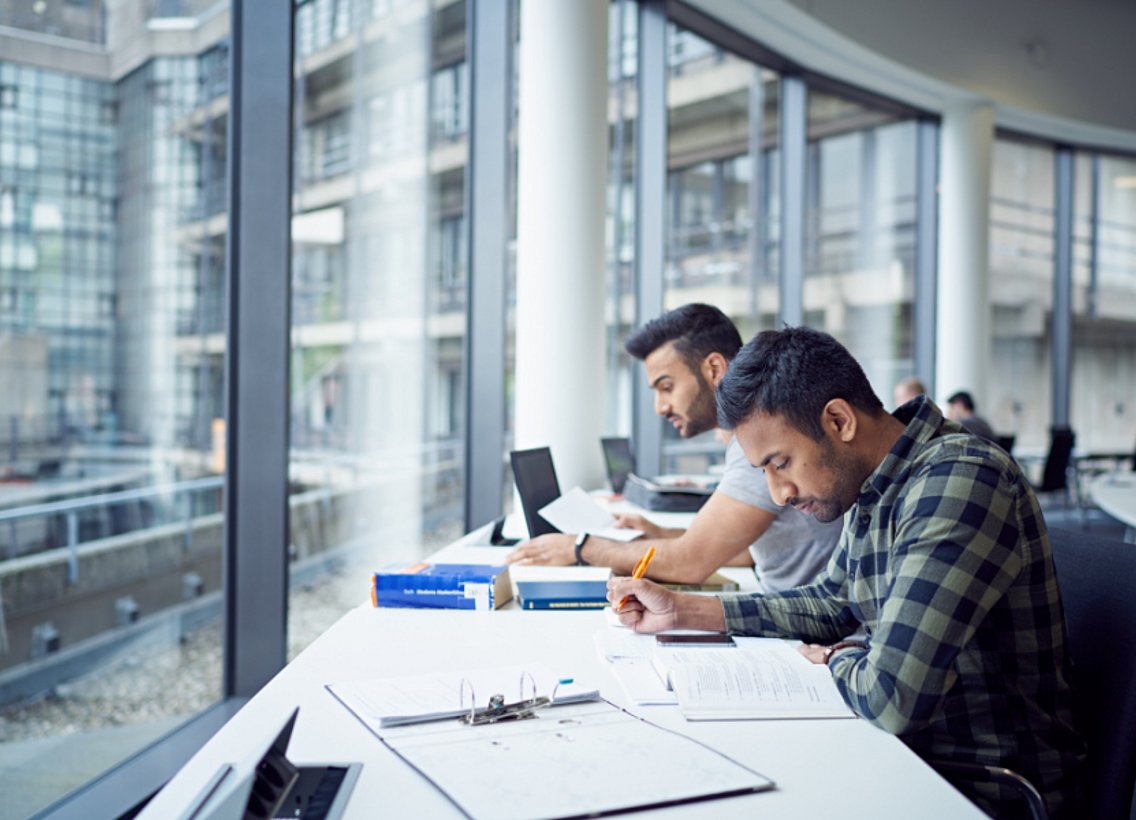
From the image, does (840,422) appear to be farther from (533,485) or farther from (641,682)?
(533,485)

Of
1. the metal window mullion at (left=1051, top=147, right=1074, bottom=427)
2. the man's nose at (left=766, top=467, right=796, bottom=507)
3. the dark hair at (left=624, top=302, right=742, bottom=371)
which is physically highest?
the metal window mullion at (left=1051, top=147, right=1074, bottom=427)

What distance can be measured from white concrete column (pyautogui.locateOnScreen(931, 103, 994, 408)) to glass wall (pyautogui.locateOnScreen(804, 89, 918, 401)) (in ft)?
1.07

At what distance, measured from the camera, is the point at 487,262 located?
141 inches

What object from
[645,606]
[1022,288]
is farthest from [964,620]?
[1022,288]

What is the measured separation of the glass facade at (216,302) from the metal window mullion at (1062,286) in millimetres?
3151

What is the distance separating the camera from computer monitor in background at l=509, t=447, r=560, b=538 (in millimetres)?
2365

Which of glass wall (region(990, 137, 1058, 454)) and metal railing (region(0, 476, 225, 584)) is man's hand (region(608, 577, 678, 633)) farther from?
glass wall (region(990, 137, 1058, 454))

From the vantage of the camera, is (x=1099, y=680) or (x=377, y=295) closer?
(x=1099, y=680)

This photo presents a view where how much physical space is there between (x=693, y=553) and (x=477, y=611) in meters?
0.53

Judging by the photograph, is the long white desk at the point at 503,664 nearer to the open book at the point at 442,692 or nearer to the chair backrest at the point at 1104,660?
the open book at the point at 442,692

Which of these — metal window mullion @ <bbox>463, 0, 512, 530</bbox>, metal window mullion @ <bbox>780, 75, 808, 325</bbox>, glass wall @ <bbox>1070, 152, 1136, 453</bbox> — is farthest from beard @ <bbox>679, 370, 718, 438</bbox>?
glass wall @ <bbox>1070, 152, 1136, 453</bbox>

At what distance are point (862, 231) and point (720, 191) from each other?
5.97 ft

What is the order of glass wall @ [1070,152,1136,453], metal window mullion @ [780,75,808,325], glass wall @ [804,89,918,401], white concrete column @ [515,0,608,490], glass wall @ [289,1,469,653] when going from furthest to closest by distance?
glass wall @ [1070,152,1136,453]
glass wall @ [804,89,918,401]
metal window mullion @ [780,75,808,325]
glass wall @ [289,1,469,653]
white concrete column @ [515,0,608,490]

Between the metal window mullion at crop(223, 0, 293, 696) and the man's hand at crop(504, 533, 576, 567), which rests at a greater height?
the metal window mullion at crop(223, 0, 293, 696)
